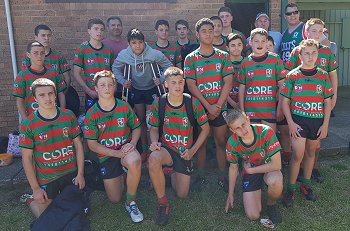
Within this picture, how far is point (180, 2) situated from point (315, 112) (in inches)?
123

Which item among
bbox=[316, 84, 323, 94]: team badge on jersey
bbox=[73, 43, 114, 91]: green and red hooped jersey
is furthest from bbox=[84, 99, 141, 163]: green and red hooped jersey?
bbox=[316, 84, 323, 94]: team badge on jersey

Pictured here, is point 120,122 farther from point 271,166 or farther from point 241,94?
point 271,166

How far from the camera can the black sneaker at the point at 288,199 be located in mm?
3768

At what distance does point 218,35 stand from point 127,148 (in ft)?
6.70

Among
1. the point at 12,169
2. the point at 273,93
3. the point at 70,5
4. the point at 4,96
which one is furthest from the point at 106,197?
the point at 70,5

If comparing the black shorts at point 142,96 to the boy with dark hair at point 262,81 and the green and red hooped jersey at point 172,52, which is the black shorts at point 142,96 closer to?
the green and red hooped jersey at point 172,52

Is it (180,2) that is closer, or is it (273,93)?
(273,93)

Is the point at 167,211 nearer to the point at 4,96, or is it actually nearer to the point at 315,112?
the point at 315,112

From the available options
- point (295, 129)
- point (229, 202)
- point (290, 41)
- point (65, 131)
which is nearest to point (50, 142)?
point (65, 131)

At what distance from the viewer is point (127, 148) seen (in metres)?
3.71

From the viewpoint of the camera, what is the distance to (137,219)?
3.59m

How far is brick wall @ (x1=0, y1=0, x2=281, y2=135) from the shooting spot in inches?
221

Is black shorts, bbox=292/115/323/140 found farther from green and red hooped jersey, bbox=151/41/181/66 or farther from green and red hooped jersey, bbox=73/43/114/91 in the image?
green and red hooped jersey, bbox=73/43/114/91

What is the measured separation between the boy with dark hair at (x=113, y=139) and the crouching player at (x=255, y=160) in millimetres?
983
